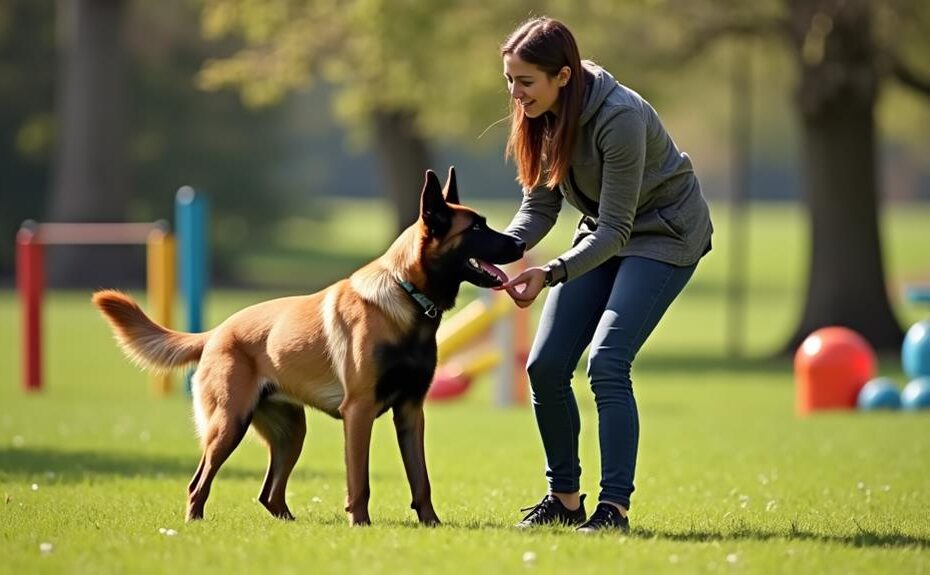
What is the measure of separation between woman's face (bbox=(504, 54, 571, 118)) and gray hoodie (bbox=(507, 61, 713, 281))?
0.16m

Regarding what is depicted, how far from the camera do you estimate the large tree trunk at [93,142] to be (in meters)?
34.2

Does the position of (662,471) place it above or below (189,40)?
below

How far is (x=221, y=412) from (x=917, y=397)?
10.3 meters

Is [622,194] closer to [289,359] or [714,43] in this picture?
[289,359]

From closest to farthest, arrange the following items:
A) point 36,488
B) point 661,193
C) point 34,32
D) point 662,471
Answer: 1. point 661,193
2. point 36,488
3. point 662,471
4. point 34,32

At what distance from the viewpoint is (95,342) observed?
24.4 m

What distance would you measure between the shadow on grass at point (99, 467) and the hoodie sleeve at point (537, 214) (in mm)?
3211

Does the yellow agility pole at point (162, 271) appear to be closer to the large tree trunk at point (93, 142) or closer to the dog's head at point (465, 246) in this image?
the dog's head at point (465, 246)

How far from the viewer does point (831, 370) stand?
51.9ft

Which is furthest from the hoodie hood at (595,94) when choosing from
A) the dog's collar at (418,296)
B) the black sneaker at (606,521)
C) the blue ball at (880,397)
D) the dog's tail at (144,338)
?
the blue ball at (880,397)

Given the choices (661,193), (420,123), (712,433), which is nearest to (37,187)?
(420,123)

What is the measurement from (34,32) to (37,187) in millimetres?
4192

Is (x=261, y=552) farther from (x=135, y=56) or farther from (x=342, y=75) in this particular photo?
(x=135, y=56)

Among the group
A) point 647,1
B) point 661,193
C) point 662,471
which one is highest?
point 647,1
